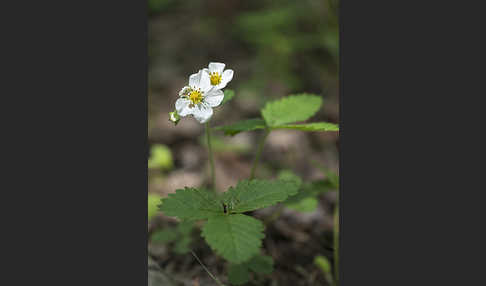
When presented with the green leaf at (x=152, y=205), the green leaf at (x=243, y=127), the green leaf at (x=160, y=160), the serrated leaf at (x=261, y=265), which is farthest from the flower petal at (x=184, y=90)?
the green leaf at (x=160, y=160)

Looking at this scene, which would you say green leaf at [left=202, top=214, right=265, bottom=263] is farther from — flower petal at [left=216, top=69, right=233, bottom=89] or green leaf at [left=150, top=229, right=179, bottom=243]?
green leaf at [left=150, top=229, right=179, bottom=243]

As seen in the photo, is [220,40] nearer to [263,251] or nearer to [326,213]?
[326,213]

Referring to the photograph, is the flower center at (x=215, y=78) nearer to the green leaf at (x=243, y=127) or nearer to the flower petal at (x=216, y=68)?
the flower petal at (x=216, y=68)

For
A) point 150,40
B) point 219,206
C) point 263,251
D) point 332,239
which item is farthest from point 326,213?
point 150,40

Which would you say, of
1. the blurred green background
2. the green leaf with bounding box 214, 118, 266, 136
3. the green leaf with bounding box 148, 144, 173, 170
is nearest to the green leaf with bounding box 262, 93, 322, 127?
the green leaf with bounding box 214, 118, 266, 136

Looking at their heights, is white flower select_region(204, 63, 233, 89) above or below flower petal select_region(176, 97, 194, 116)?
above

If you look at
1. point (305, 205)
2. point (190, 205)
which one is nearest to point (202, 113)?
point (190, 205)
